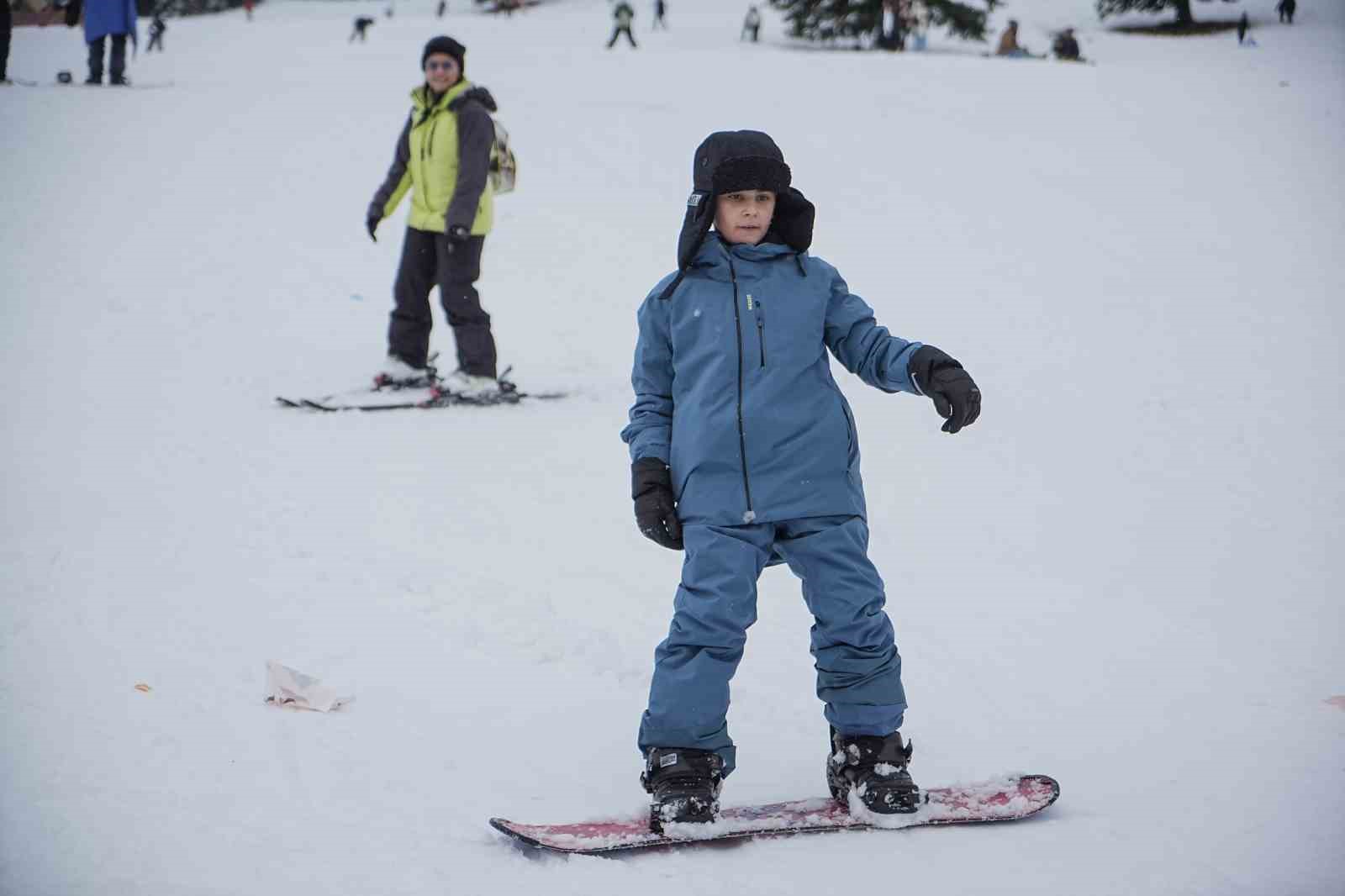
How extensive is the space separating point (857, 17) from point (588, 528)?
26617 millimetres

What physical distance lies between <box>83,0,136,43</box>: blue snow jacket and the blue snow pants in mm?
14303

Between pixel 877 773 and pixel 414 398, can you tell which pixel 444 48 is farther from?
pixel 877 773

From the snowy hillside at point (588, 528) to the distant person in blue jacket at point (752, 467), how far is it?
26 centimetres

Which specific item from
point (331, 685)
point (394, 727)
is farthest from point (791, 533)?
point (331, 685)

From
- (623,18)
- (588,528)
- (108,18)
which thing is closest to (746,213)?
(588,528)

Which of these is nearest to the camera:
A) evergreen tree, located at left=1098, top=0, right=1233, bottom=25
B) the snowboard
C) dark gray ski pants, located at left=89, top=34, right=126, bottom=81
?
the snowboard

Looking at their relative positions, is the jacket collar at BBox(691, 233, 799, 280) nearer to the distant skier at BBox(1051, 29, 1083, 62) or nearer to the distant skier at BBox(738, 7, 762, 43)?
the distant skier at BBox(1051, 29, 1083, 62)

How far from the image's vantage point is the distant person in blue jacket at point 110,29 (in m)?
14.1

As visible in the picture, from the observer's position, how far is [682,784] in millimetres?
2625

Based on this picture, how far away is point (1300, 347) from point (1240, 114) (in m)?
8.20

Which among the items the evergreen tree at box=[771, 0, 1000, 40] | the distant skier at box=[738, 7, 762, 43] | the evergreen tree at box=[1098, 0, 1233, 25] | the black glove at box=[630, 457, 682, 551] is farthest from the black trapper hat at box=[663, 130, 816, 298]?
the evergreen tree at box=[1098, 0, 1233, 25]

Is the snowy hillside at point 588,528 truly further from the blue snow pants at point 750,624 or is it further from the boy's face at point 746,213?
the boy's face at point 746,213

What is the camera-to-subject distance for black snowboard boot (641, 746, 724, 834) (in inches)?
102

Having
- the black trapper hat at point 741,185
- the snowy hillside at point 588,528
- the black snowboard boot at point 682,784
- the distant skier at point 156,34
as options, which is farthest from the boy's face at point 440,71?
the distant skier at point 156,34
